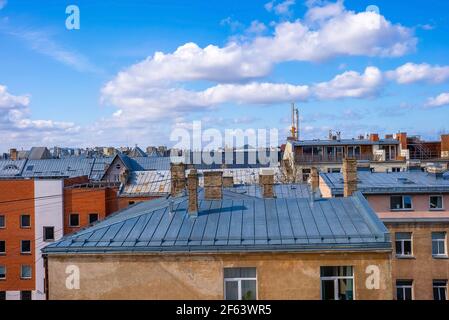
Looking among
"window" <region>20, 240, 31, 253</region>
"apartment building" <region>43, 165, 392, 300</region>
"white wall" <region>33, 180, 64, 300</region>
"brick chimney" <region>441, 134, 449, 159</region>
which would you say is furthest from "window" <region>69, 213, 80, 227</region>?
"brick chimney" <region>441, 134, 449, 159</region>

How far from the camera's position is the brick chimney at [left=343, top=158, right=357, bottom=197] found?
19.6 m

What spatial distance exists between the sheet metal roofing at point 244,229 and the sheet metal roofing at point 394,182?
12395 millimetres

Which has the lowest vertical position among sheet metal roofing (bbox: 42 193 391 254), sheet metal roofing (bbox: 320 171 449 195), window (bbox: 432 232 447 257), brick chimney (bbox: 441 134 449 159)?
window (bbox: 432 232 447 257)

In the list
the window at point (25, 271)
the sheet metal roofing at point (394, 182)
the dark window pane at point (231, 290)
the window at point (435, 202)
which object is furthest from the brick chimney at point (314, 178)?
the window at point (25, 271)

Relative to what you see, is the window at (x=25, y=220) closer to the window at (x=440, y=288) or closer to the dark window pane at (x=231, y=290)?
the window at (x=440, y=288)

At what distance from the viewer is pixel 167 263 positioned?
14375 millimetres

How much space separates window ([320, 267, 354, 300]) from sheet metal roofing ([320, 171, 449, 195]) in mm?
14930

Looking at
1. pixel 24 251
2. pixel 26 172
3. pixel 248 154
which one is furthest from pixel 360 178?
pixel 248 154

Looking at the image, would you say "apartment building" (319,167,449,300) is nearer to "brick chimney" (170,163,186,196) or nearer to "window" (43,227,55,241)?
"brick chimney" (170,163,186,196)

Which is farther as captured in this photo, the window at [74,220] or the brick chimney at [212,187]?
the window at [74,220]

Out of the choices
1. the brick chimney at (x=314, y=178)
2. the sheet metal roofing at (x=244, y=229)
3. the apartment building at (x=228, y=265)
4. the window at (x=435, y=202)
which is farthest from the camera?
the brick chimney at (x=314, y=178)

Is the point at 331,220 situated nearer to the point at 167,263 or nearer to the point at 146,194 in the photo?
the point at 167,263

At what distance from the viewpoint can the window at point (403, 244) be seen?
2756cm
